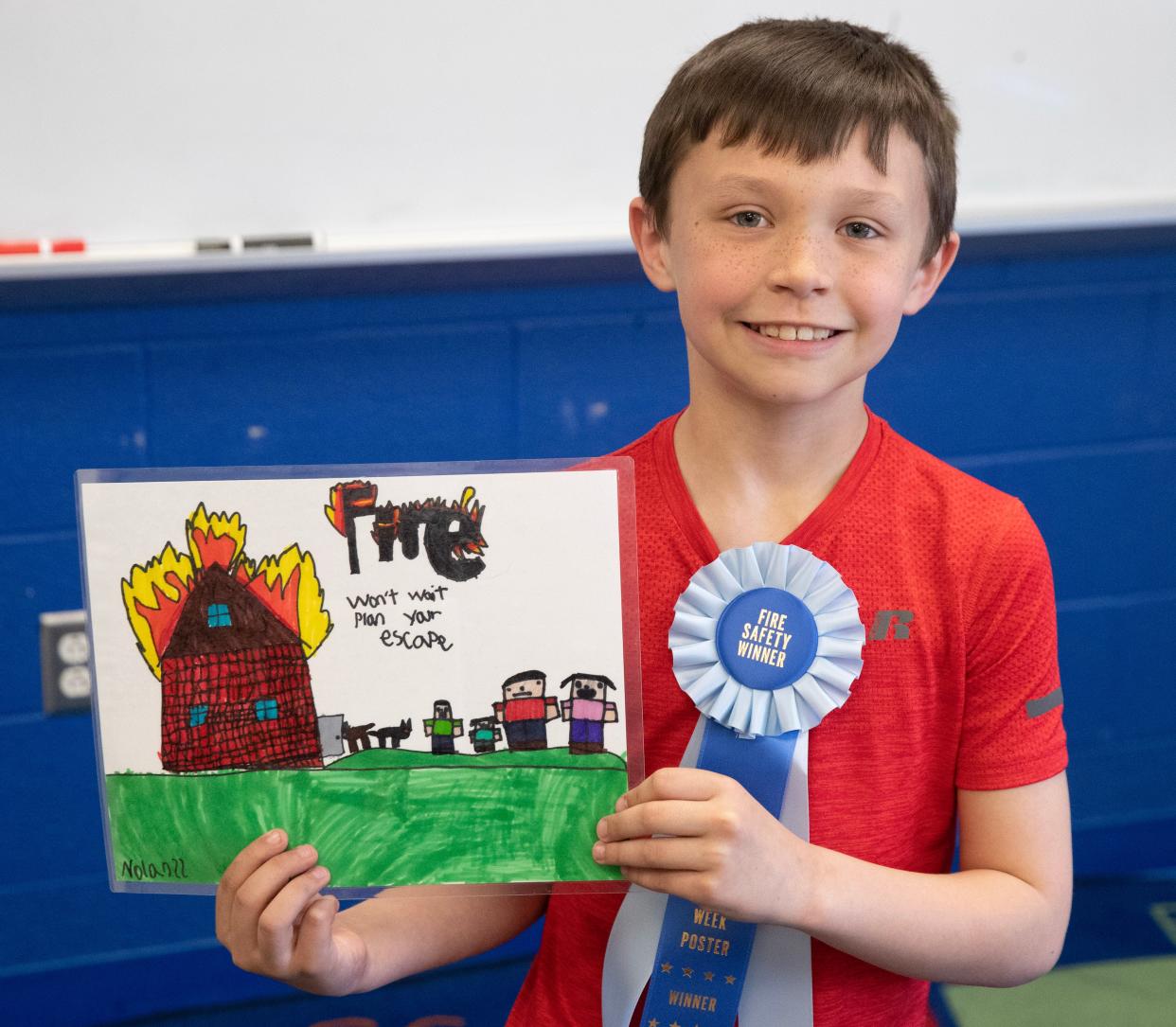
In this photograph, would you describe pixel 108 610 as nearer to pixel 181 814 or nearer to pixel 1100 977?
pixel 181 814

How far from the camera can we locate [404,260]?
1.46 m

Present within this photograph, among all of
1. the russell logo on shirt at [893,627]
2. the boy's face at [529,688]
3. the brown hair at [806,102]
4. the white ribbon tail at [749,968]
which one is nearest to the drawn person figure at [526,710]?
the boy's face at [529,688]

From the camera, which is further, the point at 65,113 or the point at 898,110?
the point at 65,113

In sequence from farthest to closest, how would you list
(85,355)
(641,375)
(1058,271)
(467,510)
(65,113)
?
1. (1058,271)
2. (641,375)
3. (85,355)
4. (65,113)
5. (467,510)

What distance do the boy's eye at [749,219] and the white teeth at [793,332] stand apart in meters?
0.06

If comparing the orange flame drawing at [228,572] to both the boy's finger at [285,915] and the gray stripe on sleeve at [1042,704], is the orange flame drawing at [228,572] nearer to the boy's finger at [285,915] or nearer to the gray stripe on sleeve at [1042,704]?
the boy's finger at [285,915]

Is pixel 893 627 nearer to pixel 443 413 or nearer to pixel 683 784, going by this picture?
pixel 683 784

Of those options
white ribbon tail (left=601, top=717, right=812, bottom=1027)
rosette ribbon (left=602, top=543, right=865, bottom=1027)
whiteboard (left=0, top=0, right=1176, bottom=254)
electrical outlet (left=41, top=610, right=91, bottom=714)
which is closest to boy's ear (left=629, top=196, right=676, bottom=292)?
rosette ribbon (left=602, top=543, right=865, bottom=1027)

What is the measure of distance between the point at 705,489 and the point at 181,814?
1.29 feet

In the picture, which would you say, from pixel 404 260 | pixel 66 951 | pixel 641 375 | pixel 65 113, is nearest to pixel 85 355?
pixel 65 113

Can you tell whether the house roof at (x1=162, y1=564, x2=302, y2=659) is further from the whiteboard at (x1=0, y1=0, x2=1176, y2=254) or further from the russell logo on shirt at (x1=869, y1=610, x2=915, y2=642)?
the whiteboard at (x1=0, y1=0, x2=1176, y2=254)

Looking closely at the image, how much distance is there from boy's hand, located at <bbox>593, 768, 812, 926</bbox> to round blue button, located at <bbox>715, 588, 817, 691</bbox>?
0.27ft

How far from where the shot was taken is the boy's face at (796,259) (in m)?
0.77

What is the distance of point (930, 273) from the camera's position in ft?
2.83
